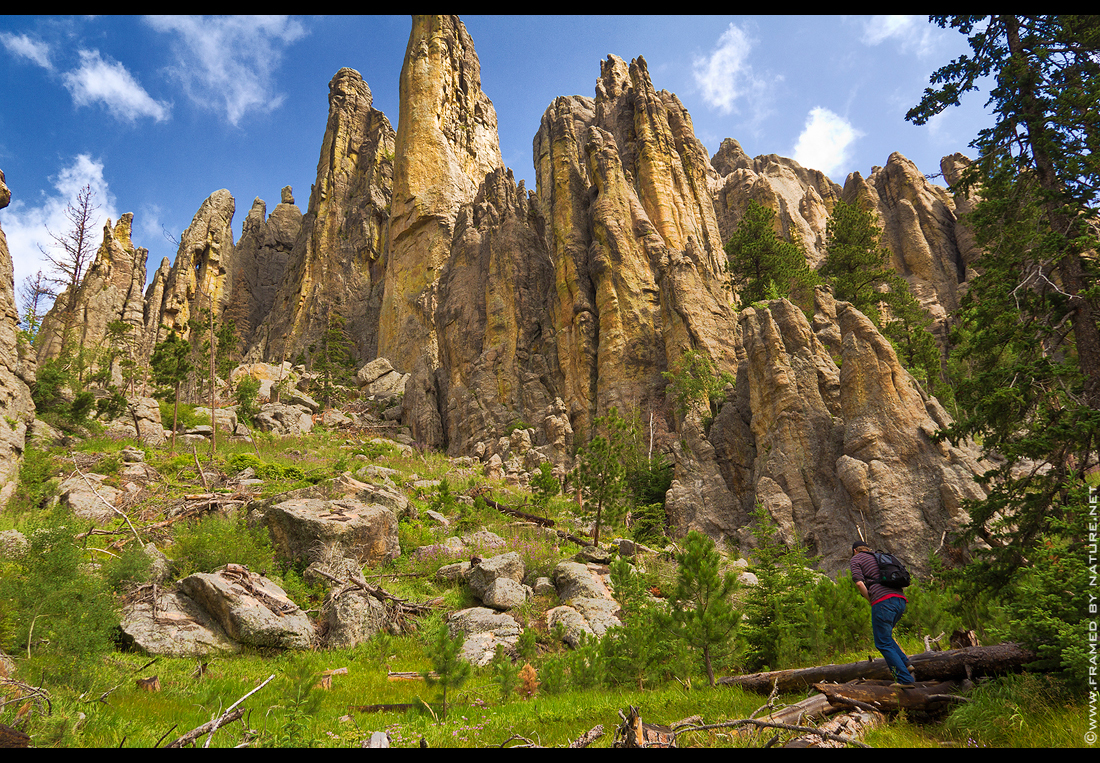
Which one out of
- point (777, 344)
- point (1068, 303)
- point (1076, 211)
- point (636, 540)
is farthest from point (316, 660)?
point (777, 344)

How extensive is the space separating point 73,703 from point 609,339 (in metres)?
30.3

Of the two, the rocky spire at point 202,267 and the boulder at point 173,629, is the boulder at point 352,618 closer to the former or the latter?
the boulder at point 173,629

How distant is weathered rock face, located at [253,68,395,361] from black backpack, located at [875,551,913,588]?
167ft

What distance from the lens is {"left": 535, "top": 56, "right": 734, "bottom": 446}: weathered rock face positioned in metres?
32.3

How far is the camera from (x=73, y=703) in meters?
5.43

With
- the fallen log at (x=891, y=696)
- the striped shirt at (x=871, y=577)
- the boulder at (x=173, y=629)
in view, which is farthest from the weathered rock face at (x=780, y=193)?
the boulder at (x=173, y=629)

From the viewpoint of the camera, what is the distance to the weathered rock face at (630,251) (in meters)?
32.3

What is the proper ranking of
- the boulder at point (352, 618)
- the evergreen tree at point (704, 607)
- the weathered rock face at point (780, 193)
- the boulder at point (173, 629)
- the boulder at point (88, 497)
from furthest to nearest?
the weathered rock face at point (780, 193), the boulder at point (88, 497), the boulder at point (352, 618), the boulder at point (173, 629), the evergreen tree at point (704, 607)

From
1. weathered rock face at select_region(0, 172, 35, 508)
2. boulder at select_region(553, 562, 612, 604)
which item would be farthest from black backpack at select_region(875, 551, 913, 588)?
weathered rock face at select_region(0, 172, 35, 508)

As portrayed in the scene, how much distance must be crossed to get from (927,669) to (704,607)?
270cm

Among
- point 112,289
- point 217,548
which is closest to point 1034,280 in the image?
point 217,548

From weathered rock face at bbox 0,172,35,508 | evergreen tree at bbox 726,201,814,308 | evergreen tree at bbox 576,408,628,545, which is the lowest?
evergreen tree at bbox 576,408,628,545

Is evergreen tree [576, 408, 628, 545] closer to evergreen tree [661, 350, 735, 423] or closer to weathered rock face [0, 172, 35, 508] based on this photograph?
evergreen tree [661, 350, 735, 423]

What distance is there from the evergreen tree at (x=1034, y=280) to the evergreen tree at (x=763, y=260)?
2209cm
